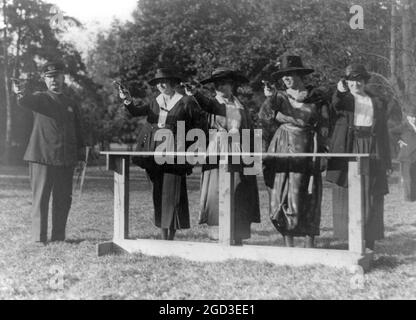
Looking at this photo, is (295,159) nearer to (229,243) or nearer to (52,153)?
(229,243)

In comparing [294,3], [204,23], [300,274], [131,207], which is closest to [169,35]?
[204,23]

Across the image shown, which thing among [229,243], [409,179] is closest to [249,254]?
[229,243]

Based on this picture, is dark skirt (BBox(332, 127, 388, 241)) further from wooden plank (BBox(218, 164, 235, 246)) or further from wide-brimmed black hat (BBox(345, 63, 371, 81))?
wooden plank (BBox(218, 164, 235, 246))

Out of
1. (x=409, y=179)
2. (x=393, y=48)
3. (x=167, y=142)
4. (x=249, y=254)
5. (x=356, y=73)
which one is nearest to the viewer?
(x=249, y=254)

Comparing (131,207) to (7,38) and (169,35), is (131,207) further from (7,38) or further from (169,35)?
(7,38)

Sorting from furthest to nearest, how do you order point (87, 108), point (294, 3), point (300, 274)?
point (87, 108) < point (294, 3) < point (300, 274)

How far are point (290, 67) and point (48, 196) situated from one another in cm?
321

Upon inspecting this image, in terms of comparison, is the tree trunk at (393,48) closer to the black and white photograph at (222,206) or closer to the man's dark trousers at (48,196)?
the black and white photograph at (222,206)

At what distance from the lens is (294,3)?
14.2m

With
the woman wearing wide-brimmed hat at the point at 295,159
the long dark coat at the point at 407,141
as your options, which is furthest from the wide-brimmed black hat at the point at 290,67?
the long dark coat at the point at 407,141

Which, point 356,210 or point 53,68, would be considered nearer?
point 356,210

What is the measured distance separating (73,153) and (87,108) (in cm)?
2617

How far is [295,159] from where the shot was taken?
224 inches

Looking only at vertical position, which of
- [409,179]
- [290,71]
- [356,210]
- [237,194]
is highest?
[290,71]
